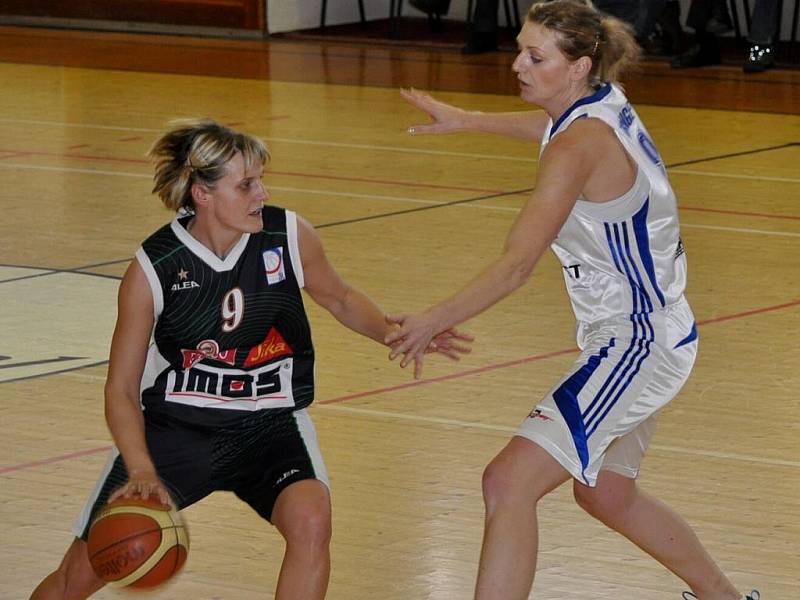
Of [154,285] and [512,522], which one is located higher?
[154,285]

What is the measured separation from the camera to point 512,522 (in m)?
3.56

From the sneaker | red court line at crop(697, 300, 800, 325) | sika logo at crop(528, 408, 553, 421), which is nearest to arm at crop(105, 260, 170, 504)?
sika logo at crop(528, 408, 553, 421)

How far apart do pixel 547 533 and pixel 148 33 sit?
14353 millimetres

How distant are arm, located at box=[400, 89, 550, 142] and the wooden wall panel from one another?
44.3 ft

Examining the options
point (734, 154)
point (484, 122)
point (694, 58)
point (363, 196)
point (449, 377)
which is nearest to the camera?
point (484, 122)

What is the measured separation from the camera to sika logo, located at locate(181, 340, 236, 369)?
3736mm

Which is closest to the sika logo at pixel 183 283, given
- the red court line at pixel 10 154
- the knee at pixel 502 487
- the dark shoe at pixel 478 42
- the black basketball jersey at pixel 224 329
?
the black basketball jersey at pixel 224 329

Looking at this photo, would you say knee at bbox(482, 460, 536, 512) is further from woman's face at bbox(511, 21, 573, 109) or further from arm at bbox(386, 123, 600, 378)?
woman's face at bbox(511, 21, 573, 109)

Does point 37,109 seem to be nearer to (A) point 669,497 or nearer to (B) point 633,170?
(A) point 669,497

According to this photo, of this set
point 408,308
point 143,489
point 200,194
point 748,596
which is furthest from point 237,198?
point 408,308

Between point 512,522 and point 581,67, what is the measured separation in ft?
3.40

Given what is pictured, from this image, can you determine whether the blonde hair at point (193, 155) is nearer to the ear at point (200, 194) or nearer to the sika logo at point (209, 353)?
the ear at point (200, 194)

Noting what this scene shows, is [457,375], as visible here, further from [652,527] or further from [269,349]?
[269,349]

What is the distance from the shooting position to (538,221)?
358 centimetres
